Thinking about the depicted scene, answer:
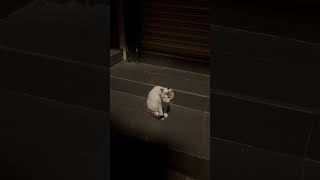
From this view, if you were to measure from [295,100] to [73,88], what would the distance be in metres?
1.04

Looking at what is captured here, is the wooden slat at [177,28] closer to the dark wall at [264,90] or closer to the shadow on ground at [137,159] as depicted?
the shadow on ground at [137,159]

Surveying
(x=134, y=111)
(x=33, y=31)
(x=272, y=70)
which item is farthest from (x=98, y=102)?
(x=134, y=111)

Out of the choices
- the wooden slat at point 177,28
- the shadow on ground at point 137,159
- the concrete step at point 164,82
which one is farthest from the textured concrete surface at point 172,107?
the wooden slat at point 177,28

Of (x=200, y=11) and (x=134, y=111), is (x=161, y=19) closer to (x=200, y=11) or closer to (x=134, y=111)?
(x=200, y=11)

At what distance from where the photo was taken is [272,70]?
167 cm

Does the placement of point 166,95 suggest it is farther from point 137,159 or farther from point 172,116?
point 137,159

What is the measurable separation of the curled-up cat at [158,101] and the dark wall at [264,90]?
5.42ft

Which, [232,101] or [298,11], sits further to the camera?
[232,101]

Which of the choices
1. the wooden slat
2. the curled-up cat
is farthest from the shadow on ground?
the wooden slat

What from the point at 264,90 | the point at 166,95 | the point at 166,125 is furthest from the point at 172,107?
the point at 264,90

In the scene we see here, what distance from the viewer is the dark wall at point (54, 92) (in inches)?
70.7

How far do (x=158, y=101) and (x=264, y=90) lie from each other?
192 centimetres

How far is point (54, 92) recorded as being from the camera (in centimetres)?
195

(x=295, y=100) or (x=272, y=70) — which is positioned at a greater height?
(x=272, y=70)
